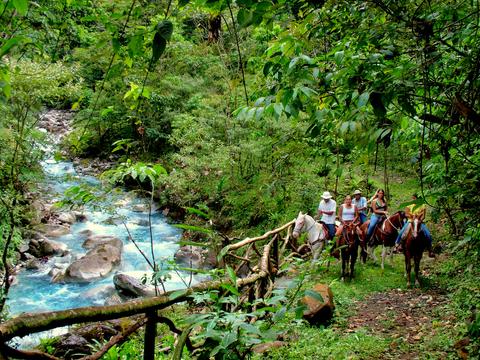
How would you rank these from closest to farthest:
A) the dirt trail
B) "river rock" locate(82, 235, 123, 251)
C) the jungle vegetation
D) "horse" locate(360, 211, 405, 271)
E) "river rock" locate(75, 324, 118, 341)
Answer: the jungle vegetation → the dirt trail → "river rock" locate(75, 324, 118, 341) → "horse" locate(360, 211, 405, 271) → "river rock" locate(82, 235, 123, 251)

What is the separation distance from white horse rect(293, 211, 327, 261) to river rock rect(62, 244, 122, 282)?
6.67 meters

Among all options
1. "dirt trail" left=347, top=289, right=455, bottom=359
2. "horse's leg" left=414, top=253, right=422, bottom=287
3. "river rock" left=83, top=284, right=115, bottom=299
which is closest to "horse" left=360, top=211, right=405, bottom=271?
"horse's leg" left=414, top=253, right=422, bottom=287

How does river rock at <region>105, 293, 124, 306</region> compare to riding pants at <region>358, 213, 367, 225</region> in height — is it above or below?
below

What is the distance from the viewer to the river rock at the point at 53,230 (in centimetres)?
1538

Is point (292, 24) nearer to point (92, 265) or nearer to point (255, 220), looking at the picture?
point (92, 265)

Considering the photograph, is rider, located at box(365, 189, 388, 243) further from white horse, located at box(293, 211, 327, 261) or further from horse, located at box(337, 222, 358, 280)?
white horse, located at box(293, 211, 327, 261)

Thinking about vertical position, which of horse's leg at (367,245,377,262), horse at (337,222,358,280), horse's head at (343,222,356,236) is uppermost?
horse's head at (343,222,356,236)

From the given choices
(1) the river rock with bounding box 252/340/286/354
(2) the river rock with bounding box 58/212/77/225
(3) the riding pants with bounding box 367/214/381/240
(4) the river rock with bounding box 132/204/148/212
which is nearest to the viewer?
(1) the river rock with bounding box 252/340/286/354

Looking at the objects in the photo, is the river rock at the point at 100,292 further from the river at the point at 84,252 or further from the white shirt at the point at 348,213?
the white shirt at the point at 348,213

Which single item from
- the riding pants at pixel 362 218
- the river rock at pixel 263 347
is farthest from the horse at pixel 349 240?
the river rock at pixel 263 347

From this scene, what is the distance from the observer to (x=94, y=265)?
12.7 m

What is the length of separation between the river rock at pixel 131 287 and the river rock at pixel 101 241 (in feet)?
10.0

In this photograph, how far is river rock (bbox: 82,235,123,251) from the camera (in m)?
14.3

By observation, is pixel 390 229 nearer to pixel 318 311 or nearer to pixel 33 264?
pixel 318 311
